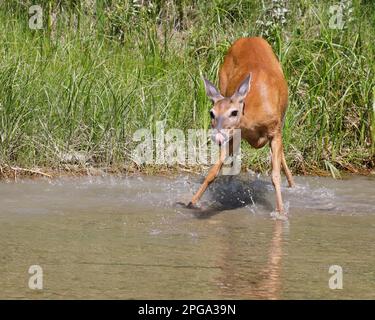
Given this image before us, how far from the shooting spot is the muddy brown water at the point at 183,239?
670cm

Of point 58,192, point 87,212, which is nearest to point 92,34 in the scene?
point 58,192

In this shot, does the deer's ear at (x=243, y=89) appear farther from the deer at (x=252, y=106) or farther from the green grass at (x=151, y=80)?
the green grass at (x=151, y=80)

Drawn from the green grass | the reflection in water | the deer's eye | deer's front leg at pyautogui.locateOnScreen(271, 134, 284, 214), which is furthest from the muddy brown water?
the deer's eye

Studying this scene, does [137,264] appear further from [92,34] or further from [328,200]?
[92,34]

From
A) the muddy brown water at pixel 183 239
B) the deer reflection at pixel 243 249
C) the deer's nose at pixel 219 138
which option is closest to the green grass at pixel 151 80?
the muddy brown water at pixel 183 239

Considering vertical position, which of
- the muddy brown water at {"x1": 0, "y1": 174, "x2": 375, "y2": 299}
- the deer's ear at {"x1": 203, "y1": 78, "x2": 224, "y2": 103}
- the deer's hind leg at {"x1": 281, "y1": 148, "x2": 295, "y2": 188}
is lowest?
the muddy brown water at {"x1": 0, "y1": 174, "x2": 375, "y2": 299}

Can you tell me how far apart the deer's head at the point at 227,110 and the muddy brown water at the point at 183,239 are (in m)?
0.73

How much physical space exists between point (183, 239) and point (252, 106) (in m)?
1.70

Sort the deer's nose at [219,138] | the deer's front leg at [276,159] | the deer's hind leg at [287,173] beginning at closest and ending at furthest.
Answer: the deer's nose at [219,138]
the deer's front leg at [276,159]
the deer's hind leg at [287,173]

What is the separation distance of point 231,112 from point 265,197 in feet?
4.44

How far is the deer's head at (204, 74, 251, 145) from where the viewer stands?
8.88m

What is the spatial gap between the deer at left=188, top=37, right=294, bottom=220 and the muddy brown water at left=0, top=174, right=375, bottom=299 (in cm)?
33

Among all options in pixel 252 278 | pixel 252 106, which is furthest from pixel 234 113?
pixel 252 278

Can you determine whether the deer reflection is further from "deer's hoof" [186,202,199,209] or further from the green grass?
the green grass
